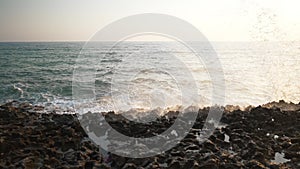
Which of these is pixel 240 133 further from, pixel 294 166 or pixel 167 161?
pixel 167 161

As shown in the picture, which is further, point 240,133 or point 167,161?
point 240,133

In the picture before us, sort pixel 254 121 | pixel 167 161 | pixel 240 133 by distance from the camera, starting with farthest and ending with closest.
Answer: pixel 254 121 → pixel 240 133 → pixel 167 161

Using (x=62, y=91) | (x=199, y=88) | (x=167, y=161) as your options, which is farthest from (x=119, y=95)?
(x=167, y=161)

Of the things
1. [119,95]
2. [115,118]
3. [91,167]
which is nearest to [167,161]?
[91,167]

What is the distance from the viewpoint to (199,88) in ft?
64.6

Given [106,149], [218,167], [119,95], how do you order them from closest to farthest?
[218,167] → [106,149] → [119,95]

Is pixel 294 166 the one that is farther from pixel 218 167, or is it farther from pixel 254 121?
pixel 254 121

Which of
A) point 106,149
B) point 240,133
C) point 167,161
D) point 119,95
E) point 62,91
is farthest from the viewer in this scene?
point 62,91

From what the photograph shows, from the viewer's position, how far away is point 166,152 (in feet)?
25.5

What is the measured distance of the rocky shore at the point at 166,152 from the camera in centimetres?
699

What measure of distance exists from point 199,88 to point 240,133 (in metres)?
10.6

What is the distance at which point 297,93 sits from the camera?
17.5 metres

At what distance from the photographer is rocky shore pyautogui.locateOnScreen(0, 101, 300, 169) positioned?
6.99 metres

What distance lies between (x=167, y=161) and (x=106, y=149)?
186cm
